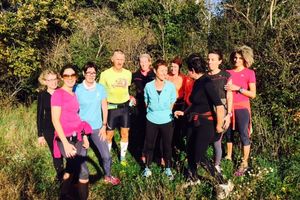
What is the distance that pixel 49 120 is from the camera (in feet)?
16.9

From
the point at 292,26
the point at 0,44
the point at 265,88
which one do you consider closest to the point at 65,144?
the point at 265,88

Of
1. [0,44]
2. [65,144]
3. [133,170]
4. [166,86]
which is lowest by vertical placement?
[133,170]

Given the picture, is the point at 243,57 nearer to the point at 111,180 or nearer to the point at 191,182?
the point at 191,182

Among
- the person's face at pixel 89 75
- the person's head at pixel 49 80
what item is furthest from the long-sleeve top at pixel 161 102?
the person's head at pixel 49 80

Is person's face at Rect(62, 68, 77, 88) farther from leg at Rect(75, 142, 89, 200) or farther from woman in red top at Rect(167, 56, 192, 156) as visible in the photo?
woman in red top at Rect(167, 56, 192, 156)

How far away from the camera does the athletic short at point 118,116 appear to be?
6.45m

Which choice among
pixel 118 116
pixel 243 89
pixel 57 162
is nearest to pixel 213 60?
pixel 243 89

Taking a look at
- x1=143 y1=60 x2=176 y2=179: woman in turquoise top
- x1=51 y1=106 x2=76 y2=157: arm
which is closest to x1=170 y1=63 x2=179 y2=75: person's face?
x1=143 y1=60 x2=176 y2=179: woman in turquoise top

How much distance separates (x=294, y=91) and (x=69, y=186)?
462 centimetres

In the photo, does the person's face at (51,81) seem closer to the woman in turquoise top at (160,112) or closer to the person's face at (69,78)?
the person's face at (69,78)

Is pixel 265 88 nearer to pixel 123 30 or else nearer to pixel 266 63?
pixel 266 63

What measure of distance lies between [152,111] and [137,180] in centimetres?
107

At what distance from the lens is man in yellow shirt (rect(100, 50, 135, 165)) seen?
20.9 feet

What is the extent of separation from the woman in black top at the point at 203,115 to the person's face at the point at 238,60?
104cm
